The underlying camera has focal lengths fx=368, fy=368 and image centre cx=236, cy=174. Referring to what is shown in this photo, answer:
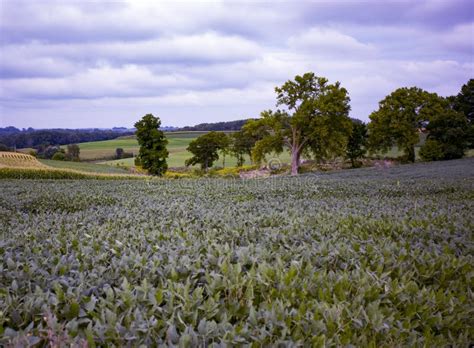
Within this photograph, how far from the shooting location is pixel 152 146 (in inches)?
2467

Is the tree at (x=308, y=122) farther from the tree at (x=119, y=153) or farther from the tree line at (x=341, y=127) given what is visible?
the tree at (x=119, y=153)

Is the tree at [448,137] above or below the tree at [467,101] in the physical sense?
below

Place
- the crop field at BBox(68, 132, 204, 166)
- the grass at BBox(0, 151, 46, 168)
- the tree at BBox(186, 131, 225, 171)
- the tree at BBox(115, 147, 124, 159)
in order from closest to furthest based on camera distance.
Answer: the grass at BBox(0, 151, 46, 168)
the tree at BBox(186, 131, 225, 171)
the tree at BBox(115, 147, 124, 159)
the crop field at BBox(68, 132, 204, 166)

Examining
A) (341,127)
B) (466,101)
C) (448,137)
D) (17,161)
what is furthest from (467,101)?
(17,161)

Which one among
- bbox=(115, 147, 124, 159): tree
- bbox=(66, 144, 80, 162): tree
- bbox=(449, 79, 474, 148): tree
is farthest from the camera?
bbox=(115, 147, 124, 159): tree

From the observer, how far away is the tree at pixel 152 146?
61156 mm

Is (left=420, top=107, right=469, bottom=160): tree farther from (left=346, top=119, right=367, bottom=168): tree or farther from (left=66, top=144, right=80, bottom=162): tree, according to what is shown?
(left=66, top=144, right=80, bottom=162): tree

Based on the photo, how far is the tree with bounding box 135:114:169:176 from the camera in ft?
201

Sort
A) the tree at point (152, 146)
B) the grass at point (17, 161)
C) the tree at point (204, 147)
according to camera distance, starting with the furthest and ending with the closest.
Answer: the tree at point (204, 147)
the tree at point (152, 146)
the grass at point (17, 161)

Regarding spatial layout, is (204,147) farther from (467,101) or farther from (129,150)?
(467,101)

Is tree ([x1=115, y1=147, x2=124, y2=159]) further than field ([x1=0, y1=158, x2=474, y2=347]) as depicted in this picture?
Yes

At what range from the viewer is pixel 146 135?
62.5 m

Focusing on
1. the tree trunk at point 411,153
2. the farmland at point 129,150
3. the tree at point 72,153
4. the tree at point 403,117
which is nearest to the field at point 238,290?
the tree at point 403,117

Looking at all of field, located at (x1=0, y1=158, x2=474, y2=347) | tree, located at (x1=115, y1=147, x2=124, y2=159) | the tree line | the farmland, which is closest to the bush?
the tree line
